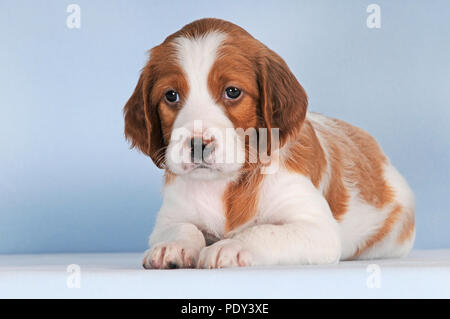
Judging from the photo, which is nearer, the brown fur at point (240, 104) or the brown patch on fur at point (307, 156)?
the brown fur at point (240, 104)

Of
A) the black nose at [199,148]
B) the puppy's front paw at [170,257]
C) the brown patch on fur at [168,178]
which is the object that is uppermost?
the black nose at [199,148]

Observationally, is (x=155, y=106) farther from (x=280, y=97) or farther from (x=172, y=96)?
(x=280, y=97)

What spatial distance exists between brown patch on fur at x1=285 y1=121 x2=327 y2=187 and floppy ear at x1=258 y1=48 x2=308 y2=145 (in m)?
0.14

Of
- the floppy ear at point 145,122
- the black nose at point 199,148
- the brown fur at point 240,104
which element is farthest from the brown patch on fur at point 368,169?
the black nose at point 199,148

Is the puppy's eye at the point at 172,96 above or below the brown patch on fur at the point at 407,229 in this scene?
above

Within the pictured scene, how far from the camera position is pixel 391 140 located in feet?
20.4

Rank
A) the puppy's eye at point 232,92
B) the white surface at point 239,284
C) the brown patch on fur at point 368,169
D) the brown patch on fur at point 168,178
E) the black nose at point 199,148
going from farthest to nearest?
the brown patch on fur at point 368,169 < the brown patch on fur at point 168,178 < the puppy's eye at point 232,92 < the black nose at point 199,148 < the white surface at point 239,284

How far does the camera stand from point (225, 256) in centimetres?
322

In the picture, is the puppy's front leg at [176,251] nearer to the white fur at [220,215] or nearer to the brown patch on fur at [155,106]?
the white fur at [220,215]

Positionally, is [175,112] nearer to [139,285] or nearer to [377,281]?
[139,285]

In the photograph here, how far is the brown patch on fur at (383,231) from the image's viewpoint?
4480 mm

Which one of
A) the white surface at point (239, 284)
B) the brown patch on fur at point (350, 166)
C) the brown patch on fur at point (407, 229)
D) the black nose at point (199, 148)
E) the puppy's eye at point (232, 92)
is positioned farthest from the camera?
the brown patch on fur at point (407, 229)

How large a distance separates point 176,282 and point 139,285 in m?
0.14

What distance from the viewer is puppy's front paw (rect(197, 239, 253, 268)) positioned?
3215 millimetres
